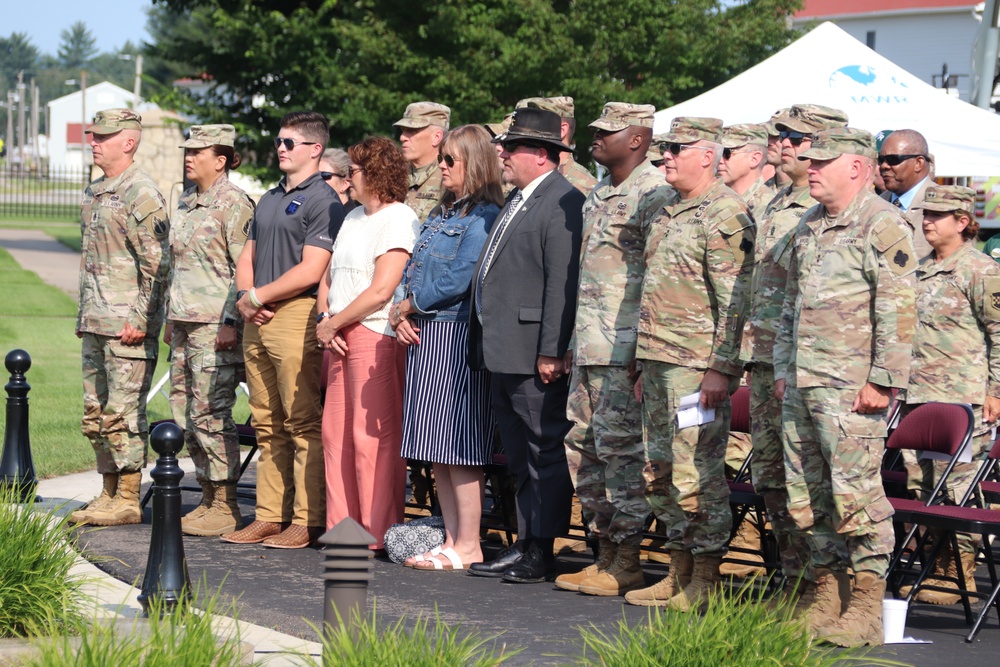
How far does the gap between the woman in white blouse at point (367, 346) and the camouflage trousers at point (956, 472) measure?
9.62 ft

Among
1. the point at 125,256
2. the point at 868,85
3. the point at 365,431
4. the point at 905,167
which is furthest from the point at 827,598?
the point at 868,85

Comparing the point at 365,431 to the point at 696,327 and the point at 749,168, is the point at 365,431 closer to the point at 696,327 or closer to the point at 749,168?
the point at 696,327

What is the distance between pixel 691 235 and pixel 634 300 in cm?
56

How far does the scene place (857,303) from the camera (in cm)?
601

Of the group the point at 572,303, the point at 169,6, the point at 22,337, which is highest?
the point at 169,6

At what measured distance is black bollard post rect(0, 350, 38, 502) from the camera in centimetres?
882

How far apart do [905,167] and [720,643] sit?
190 inches

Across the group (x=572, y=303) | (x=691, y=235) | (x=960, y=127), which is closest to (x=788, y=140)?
(x=691, y=235)

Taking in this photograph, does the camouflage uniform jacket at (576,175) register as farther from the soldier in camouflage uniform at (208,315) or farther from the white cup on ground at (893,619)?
the white cup on ground at (893,619)

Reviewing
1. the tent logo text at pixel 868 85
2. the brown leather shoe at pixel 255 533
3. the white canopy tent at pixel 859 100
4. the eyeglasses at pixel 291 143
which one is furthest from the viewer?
the tent logo text at pixel 868 85

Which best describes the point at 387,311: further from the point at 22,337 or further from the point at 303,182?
the point at 22,337

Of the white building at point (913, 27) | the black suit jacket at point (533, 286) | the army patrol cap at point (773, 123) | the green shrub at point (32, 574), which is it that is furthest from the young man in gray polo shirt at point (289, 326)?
the white building at point (913, 27)

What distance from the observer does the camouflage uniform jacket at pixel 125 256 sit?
8.69 m

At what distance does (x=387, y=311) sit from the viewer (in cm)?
795
